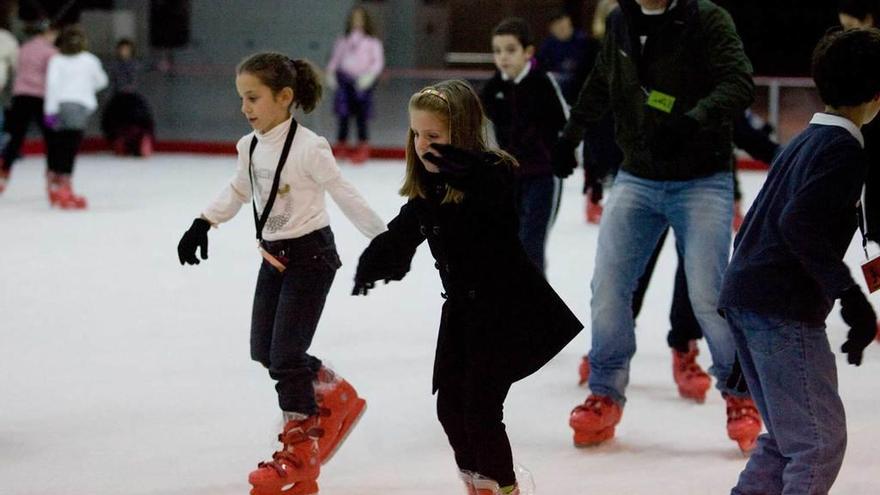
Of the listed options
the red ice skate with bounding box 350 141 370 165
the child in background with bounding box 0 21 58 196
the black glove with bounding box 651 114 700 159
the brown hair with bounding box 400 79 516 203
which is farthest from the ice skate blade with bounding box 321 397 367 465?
the red ice skate with bounding box 350 141 370 165

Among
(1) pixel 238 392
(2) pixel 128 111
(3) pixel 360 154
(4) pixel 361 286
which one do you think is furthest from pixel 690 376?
(2) pixel 128 111

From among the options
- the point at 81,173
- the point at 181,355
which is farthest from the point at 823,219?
the point at 81,173

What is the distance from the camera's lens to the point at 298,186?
10.8 feet

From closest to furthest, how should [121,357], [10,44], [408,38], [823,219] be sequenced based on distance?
[823,219], [121,357], [10,44], [408,38]

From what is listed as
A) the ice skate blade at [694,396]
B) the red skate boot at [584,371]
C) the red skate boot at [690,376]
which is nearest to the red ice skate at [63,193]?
the red skate boot at [584,371]

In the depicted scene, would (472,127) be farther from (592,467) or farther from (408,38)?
(408,38)

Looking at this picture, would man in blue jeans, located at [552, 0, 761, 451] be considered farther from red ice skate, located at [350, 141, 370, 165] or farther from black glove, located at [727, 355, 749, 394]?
red ice skate, located at [350, 141, 370, 165]

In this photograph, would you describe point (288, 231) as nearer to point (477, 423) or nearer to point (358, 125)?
point (477, 423)

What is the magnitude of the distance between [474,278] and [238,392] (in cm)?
166

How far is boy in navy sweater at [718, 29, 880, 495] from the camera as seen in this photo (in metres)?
2.48

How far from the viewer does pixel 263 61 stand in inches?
130

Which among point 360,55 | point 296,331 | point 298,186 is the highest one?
point 298,186

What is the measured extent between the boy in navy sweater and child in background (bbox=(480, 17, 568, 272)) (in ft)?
7.02

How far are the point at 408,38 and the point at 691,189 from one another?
13.1 metres
